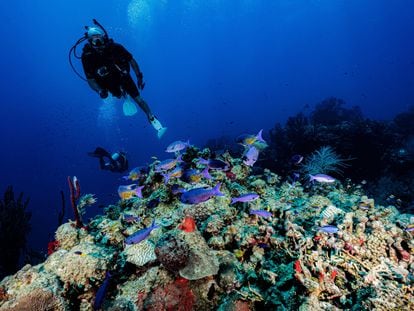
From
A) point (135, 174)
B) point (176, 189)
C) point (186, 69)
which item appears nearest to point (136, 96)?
point (135, 174)

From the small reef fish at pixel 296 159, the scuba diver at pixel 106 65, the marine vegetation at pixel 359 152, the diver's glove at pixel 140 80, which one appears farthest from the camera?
the marine vegetation at pixel 359 152

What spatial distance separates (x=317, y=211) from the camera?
133 inches

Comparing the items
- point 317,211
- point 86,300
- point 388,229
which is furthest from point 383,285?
point 86,300

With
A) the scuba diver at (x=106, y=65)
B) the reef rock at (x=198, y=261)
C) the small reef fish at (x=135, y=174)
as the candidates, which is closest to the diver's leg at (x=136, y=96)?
the scuba diver at (x=106, y=65)

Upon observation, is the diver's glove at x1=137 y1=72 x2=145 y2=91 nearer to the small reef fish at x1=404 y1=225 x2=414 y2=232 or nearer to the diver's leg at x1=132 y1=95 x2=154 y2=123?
the diver's leg at x1=132 y1=95 x2=154 y2=123

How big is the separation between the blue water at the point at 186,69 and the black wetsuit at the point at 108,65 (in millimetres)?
52344

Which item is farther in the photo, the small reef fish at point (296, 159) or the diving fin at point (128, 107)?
the diving fin at point (128, 107)

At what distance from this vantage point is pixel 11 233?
718 centimetres

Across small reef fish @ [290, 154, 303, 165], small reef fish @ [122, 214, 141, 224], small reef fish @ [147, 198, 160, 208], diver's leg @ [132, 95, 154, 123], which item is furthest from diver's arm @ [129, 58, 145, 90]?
small reef fish @ [290, 154, 303, 165]

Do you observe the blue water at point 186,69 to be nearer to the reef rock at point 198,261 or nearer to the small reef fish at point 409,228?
the reef rock at point 198,261

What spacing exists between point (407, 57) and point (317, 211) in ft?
558

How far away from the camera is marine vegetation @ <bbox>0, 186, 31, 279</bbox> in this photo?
7086mm

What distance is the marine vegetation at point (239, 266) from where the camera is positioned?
7.10 feet

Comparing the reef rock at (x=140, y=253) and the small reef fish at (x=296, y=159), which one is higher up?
the small reef fish at (x=296, y=159)
